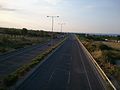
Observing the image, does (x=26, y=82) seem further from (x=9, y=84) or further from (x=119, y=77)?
(x=119, y=77)

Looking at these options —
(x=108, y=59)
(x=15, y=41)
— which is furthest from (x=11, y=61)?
(x=15, y=41)

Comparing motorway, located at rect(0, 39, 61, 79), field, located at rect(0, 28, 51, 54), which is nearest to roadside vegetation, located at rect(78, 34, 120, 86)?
motorway, located at rect(0, 39, 61, 79)

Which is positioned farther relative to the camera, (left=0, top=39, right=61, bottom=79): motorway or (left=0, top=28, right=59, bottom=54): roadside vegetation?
(left=0, top=28, right=59, bottom=54): roadside vegetation

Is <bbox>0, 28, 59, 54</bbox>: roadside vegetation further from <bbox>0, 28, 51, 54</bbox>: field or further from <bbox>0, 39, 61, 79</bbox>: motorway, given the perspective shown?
<bbox>0, 39, 61, 79</bbox>: motorway

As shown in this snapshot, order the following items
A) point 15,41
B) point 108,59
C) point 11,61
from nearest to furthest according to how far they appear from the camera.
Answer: point 11,61 → point 108,59 → point 15,41

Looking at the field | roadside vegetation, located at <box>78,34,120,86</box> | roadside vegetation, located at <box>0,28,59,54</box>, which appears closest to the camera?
roadside vegetation, located at <box>78,34,120,86</box>

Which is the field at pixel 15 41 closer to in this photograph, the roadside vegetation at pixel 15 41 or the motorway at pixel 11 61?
the roadside vegetation at pixel 15 41

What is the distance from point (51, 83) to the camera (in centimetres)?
1705

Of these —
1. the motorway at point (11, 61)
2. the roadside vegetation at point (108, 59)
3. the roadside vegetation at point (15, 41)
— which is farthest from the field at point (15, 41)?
the roadside vegetation at point (108, 59)

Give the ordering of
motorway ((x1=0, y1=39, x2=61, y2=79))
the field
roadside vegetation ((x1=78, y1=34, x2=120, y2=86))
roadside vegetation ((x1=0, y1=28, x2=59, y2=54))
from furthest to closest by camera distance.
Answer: roadside vegetation ((x1=0, y1=28, x2=59, y2=54)) → the field → roadside vegetation ((x1=78, y1=34, x2=120, y2=86)) → motorway ((x1=0, y1=39, x2=61, y2=79))

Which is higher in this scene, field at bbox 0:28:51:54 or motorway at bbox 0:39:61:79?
motorway at bbox 0:39:61:79

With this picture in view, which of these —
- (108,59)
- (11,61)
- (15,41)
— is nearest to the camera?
(11,61)

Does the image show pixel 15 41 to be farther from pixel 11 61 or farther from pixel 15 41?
pixel 11 61

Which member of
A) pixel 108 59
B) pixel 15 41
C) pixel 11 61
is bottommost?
pixel 15 41
